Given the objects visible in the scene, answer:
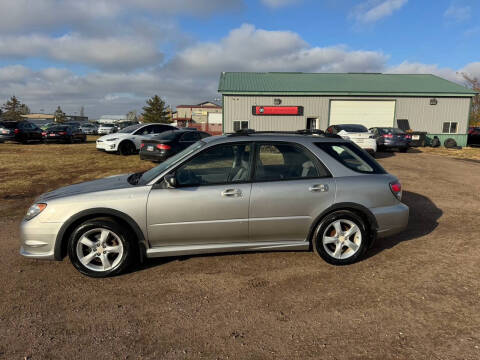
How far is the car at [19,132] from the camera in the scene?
2050cm

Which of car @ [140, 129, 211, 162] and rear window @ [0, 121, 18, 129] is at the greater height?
rear window @ [0, 121, 18, 129]

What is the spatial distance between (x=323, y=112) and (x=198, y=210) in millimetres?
21949

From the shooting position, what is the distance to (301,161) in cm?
390

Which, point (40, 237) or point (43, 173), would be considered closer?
point (40, 237)

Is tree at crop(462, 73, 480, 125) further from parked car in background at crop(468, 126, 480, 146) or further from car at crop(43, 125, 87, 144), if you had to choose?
car at crop(43, 125, 87, 144)

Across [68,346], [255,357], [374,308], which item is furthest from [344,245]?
[68,346]

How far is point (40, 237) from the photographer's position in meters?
3.38

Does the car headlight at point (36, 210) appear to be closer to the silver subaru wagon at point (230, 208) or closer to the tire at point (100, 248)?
the silver subaru wagon at point (230, 208)

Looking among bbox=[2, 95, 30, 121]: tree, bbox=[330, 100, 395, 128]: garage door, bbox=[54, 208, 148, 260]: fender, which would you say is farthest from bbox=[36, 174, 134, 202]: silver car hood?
bbox=[2, 95, 30, 121]: tree

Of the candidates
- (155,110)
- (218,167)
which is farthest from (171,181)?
(155,110)

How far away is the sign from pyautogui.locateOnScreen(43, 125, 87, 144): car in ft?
45.6

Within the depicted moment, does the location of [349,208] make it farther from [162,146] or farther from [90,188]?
[162,146]

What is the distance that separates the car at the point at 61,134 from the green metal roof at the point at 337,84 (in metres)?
11.7

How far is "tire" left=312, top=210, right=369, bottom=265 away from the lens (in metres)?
3.75
